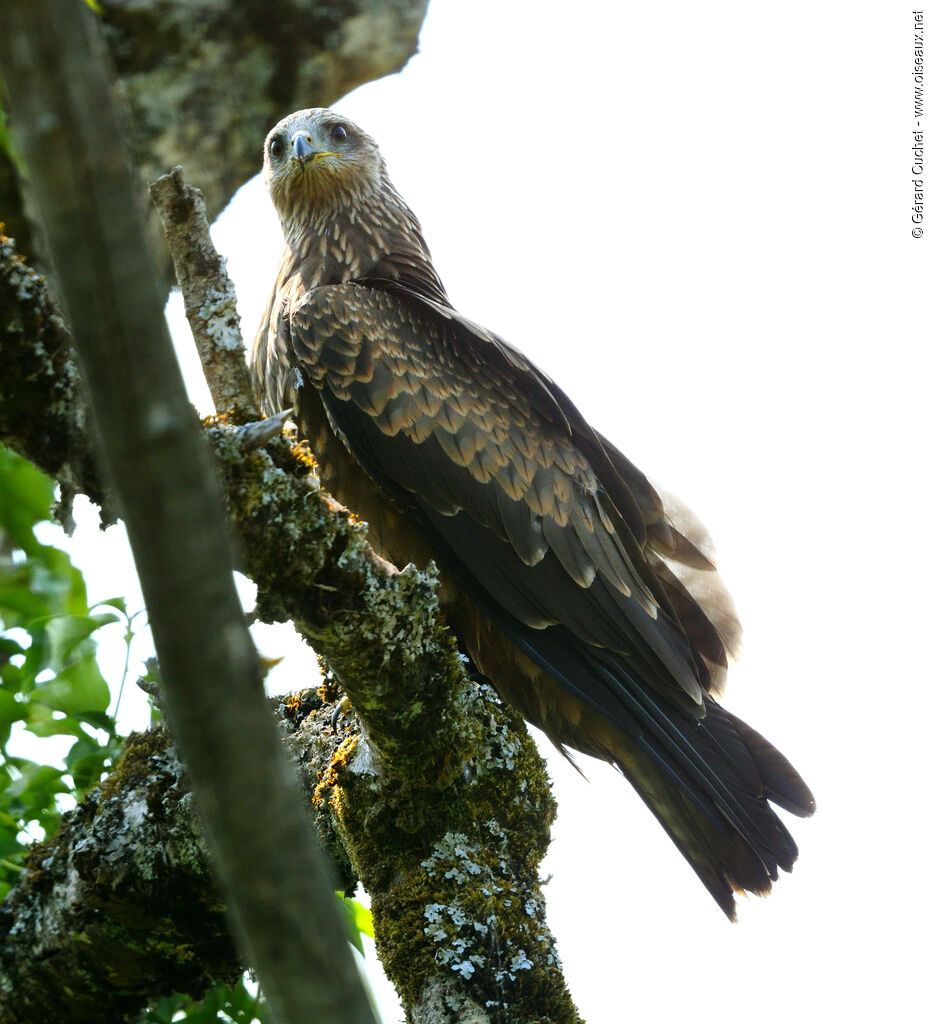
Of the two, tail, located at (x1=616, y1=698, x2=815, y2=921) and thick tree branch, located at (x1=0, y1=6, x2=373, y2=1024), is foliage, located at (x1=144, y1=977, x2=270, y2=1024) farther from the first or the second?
thick tree branch, located at (x1=0, y1=6, x2=373, y2=1024)

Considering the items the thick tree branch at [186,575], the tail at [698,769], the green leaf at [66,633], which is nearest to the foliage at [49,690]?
the green leaf at [66,633]

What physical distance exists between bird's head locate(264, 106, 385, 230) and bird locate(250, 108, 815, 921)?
1132mm

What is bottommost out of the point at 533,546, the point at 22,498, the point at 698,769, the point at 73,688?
the point at 698,769

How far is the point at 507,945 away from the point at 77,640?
1548 millimetres

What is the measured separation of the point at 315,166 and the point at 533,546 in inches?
100.0

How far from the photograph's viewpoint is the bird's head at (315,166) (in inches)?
217

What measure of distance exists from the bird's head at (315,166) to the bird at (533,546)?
1132 millimetres

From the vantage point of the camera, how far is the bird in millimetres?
3939

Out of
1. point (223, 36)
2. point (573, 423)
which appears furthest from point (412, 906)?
point (223, 36)

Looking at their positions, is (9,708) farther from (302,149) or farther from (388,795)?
(302,149)

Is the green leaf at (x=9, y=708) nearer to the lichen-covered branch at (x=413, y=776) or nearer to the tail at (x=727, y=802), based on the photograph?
the lichen-covered branch at (x=413, y=776)

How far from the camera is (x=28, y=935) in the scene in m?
3.36

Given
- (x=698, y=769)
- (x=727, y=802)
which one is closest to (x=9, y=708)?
(x=698, y=769)

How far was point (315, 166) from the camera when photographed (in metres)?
5.57
